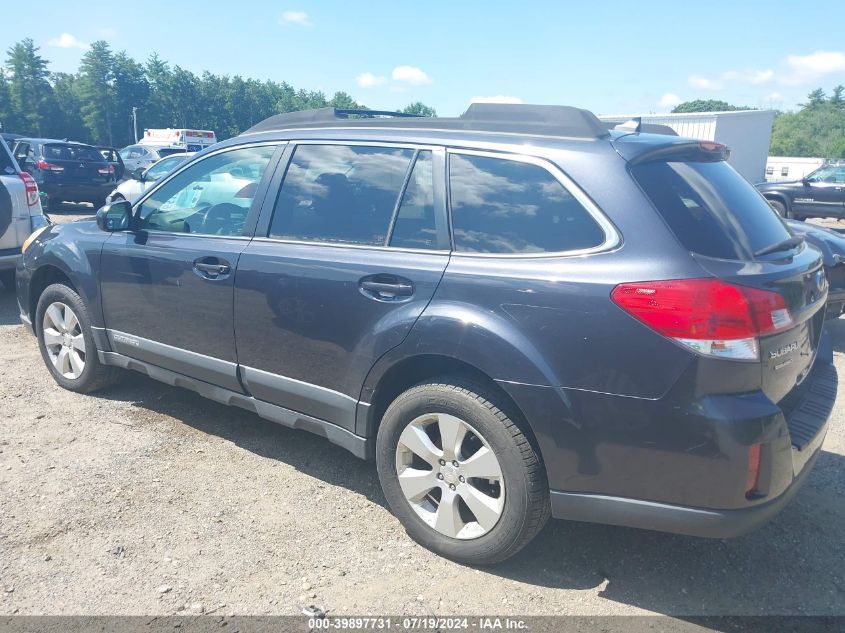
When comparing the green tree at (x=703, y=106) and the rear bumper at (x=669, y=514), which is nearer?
the rear bumper at (x=669, y=514)

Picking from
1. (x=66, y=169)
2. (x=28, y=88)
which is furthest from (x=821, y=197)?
(x=28, y=88)

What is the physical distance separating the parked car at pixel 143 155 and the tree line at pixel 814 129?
66884mm

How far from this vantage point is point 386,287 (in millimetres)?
3023

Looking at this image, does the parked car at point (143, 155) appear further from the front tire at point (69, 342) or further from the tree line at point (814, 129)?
the tree line at point (814, 129)

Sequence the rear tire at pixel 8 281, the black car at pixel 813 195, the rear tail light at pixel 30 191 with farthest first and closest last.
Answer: the black car at pixel 813 195, the rear tire at pixel 8 281, the rear tail light at pixel 30 191

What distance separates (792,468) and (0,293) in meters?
8.52

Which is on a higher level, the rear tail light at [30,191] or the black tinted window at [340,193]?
the black tinted window at [340,193]

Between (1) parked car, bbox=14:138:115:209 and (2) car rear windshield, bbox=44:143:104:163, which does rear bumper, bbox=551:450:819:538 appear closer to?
(1) parked car, bbox=14:138:115:209

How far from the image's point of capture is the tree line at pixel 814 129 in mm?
78512

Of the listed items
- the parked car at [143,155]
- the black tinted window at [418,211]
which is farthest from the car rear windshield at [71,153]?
the black tinted window at [418,211]

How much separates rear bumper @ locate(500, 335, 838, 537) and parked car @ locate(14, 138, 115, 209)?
15975mm

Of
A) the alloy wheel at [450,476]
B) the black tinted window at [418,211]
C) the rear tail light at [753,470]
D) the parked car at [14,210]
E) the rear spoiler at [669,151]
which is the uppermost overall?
the rear spoiler at [669,151]

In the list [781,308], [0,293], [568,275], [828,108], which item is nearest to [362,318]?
[568,275]

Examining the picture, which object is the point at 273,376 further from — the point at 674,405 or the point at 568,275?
the point at 674,405
